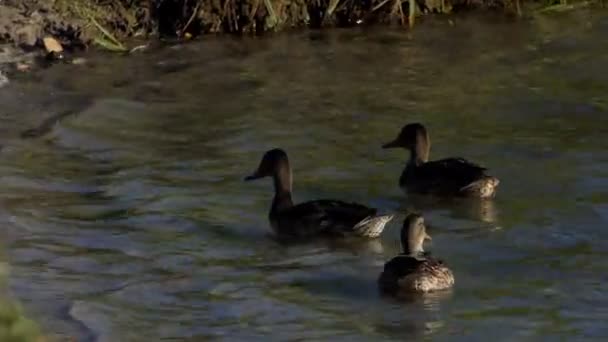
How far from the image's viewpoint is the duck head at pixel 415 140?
480 inches

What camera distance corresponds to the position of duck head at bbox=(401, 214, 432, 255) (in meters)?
9.52

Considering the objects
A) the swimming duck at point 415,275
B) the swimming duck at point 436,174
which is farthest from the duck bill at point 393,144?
the swimming duck at point 415,275

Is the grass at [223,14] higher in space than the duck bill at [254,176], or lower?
higher

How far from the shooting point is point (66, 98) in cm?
1498

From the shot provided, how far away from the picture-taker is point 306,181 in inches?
471

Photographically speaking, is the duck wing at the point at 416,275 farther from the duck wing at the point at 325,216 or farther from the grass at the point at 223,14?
the grass at the point at 223,14

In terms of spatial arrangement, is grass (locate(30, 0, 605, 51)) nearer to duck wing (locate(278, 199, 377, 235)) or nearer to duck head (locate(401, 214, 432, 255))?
duck wing (locate(278, 199, 377, 235))

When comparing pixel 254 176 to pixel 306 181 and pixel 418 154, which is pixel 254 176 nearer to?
pixel 306 181

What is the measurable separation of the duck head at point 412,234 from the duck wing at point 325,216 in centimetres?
62

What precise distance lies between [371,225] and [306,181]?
6.09 feet

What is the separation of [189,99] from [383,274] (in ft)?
20.7

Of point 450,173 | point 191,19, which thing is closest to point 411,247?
point 450,173

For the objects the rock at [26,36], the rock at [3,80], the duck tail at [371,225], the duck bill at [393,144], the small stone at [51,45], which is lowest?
the duck tail at [371,225]

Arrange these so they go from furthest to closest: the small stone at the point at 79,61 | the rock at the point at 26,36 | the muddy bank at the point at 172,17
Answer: the muddy bank at the point at 172,17
the rock at the point at 26,36
the small stone at the point at 79,61
